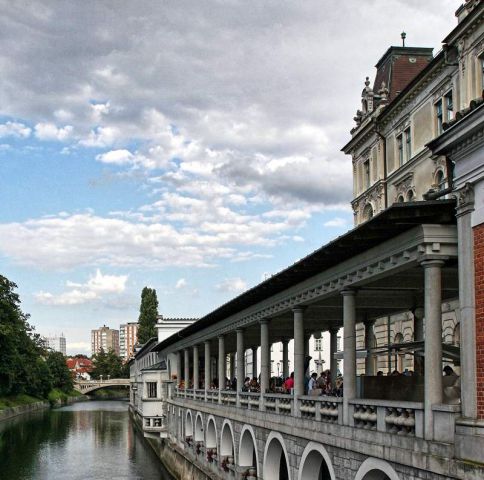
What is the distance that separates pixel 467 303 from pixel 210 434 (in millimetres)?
25550

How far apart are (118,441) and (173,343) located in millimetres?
21282

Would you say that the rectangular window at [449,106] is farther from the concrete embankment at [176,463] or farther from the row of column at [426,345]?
the concrete embankment at [176,463]

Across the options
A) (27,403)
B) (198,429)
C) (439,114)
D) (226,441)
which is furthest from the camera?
(27,403)

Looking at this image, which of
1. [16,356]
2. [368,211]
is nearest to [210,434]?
[368,211]

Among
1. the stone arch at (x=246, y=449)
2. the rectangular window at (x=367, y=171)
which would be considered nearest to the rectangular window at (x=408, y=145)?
the rectangular window at (x=367, y=171)

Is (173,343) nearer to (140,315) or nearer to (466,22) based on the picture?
(466,22)

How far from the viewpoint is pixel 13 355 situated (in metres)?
87.9

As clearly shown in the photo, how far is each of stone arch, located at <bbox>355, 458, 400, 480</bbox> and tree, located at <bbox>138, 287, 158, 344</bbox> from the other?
11998 cm

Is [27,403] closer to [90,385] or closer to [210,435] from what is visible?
[90,385]

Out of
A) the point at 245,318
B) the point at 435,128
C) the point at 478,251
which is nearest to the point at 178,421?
the point at 245,318

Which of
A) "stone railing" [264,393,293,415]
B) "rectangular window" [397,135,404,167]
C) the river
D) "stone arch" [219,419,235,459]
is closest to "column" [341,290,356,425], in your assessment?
"stone railing" [264,393,293,415]

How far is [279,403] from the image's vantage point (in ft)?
75.5

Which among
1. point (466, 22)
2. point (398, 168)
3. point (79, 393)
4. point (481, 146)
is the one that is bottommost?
point (79, 393)

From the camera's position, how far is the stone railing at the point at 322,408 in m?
17.5
